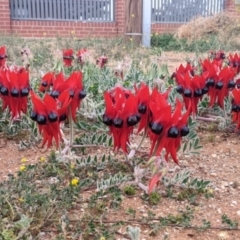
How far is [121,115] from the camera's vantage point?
6.41 feet

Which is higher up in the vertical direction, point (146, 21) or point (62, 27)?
point (146, 21)

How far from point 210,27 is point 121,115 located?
9478 millimetres

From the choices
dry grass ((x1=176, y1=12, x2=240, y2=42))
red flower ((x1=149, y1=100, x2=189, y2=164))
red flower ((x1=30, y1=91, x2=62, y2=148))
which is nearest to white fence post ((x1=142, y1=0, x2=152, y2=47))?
dry grass ((x1=176, y1=12, x2=240, y2=42))

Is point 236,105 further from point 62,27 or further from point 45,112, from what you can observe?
point 62,27

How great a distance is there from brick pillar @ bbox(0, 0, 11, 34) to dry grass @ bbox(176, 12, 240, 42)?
395cm

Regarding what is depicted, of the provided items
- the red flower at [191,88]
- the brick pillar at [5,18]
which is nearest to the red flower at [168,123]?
the red flower at [191,88]

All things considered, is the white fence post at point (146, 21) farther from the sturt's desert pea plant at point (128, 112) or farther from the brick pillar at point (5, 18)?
the sturt's desert pea plant at point (128, 112)

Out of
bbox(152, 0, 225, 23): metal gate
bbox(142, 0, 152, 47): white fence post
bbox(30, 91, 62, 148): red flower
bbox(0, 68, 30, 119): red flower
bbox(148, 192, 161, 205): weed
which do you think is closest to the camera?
bbox(30, 91, 62, 148): red flower

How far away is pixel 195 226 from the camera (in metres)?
1.97

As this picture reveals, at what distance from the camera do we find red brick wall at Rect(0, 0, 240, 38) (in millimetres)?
12367

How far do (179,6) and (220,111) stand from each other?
36.4 feet

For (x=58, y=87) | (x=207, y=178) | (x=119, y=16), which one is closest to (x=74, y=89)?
(x=58, y=87)

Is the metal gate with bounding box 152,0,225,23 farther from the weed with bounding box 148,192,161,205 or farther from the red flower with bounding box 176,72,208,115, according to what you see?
the weed with bounding box 148,192,161,205

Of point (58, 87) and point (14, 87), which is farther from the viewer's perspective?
point (14, 87)
